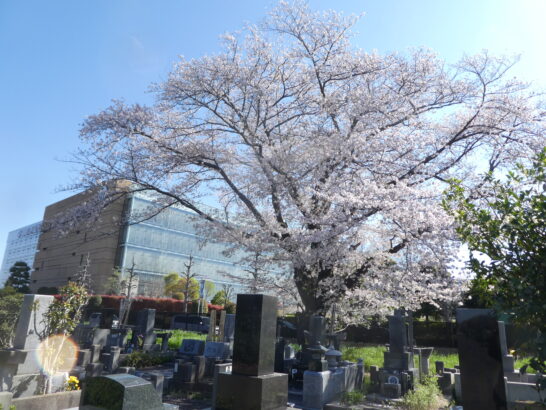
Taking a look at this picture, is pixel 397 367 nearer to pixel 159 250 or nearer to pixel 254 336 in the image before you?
pixel 254 336

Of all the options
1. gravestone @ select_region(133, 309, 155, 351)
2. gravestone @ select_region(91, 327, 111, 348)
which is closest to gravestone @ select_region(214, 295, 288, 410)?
gravestone @ select_region(91, 327, 111, 348)

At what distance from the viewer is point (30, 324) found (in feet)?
20.9

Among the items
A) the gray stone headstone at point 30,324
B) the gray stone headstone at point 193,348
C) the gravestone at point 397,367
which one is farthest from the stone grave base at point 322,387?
the gray stone headstone at point 193,348

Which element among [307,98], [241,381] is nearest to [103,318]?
[307,98]

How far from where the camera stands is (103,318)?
18672mm

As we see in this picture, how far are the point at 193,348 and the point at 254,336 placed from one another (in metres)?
9.36

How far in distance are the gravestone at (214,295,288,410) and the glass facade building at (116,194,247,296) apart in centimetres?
4306

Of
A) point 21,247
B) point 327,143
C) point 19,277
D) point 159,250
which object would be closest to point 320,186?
point 327,143

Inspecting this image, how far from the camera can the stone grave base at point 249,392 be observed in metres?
4.79

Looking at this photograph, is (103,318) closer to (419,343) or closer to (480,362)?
(480,362)

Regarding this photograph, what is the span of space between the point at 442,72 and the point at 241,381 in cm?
1197

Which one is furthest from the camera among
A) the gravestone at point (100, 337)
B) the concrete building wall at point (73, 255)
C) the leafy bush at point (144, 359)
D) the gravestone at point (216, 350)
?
the concrete building wall at point (73, 255)

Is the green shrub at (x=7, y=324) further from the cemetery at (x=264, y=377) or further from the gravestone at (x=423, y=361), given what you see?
the gravestone at (x=423, y=361)

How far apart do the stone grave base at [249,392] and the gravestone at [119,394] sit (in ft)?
5.49
